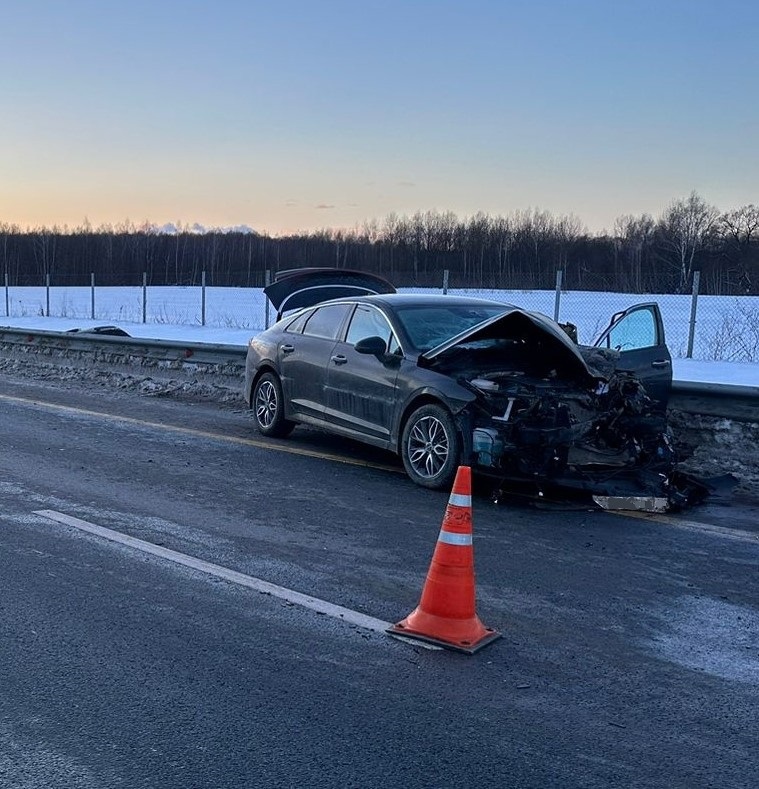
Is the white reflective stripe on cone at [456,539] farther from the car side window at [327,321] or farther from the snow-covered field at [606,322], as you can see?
the snow-covered field at [606,322]

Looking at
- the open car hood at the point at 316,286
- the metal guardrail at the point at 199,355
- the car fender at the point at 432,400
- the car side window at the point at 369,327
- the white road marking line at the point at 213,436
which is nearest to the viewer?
the car fender at the point at 432,400

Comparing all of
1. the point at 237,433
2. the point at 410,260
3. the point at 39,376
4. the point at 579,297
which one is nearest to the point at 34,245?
the point at 410,260

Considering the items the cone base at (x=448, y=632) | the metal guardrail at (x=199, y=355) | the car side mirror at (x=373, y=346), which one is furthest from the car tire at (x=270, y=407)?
the cone base at (x=448, y=632)

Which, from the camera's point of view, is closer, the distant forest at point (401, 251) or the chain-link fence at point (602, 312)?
the chain-link fence at point (602, 312)

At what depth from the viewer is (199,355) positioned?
46.6ft

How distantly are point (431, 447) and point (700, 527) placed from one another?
87.1 inches

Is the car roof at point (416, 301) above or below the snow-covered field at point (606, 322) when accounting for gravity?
above

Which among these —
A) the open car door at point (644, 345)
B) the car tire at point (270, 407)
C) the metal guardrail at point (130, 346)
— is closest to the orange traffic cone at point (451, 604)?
the open car door at point (644, 345)

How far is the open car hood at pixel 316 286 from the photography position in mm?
11594

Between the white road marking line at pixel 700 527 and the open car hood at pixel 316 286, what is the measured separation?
5542 mm

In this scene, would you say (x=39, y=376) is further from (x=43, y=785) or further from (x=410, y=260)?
(x=410, y=260)

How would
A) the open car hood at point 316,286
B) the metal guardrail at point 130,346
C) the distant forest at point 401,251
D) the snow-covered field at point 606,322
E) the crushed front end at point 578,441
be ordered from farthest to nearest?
1. the distant forest at point 401,251
2. the snow-covered field at point 606,322
3. the metal guardrail at point 130,346
4. the open car hood at point 316,286
5. the crushed front end at point 578,441

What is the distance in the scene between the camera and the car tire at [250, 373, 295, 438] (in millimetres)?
9906

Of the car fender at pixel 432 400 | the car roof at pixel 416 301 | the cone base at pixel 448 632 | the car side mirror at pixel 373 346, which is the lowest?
the cone base at pixel 448 632
